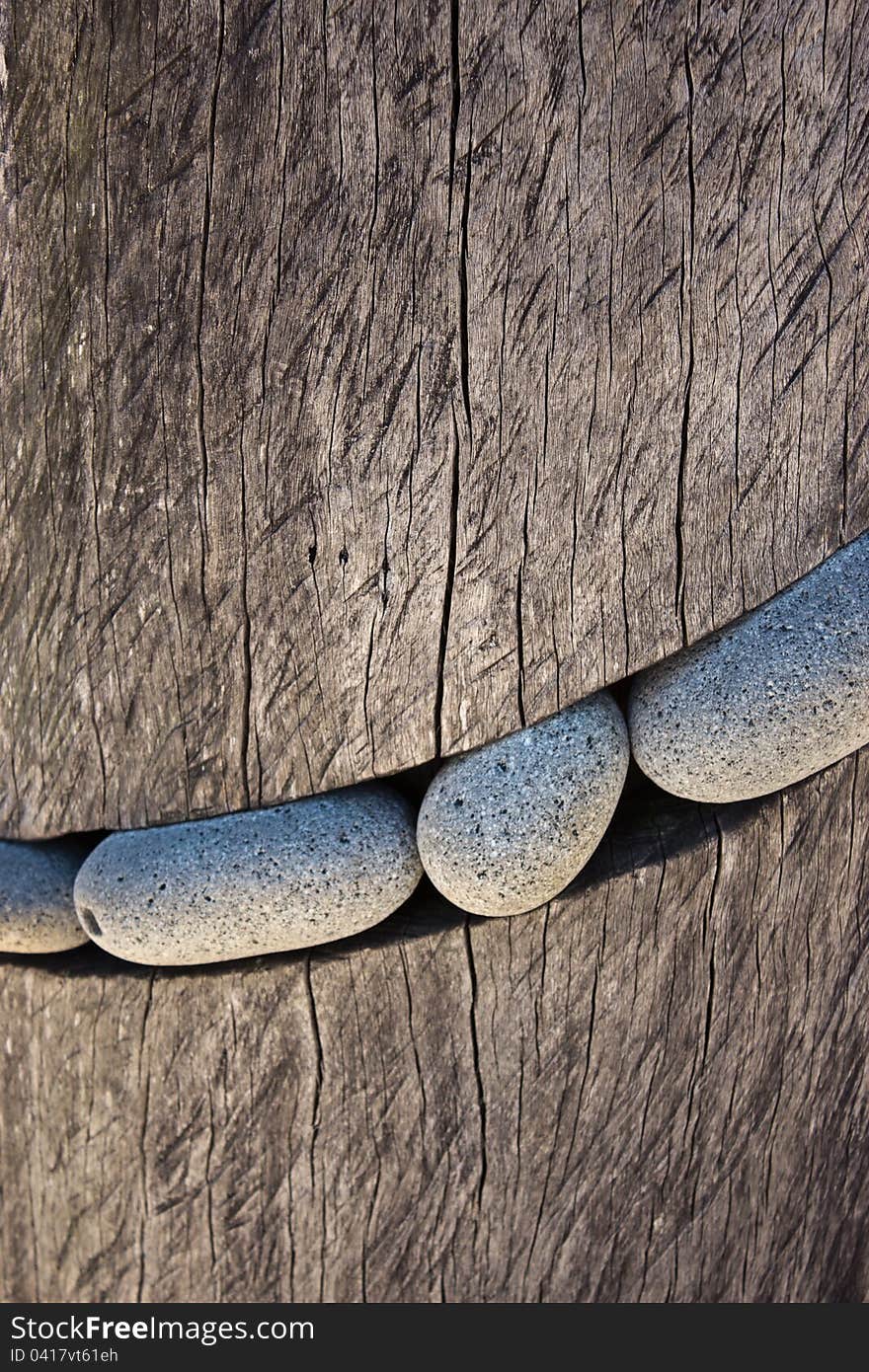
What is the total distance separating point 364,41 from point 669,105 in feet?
1.28

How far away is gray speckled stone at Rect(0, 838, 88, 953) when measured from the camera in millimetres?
1742

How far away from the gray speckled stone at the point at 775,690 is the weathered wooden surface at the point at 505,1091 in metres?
0.10

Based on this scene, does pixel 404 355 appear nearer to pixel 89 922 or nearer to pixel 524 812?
pixel 524 812

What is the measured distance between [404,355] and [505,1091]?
114 cm

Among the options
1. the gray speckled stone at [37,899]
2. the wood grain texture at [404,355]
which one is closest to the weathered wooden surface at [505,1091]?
the gray speckled stone at [37,899]

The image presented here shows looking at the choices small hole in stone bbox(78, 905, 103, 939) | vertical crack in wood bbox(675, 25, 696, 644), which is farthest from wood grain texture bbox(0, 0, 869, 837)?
small hole in stone bbox(78, 905, 103, 939)

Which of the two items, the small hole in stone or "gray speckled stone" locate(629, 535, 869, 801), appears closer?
"gray speckled stone" locate(629, 535, 869, 801)

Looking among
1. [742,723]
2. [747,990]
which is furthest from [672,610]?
[747,990]

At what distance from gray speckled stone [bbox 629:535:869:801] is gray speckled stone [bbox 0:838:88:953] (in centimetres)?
99

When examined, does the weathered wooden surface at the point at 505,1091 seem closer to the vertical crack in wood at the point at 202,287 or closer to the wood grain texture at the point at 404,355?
the wood grain texture at the point at 404,355

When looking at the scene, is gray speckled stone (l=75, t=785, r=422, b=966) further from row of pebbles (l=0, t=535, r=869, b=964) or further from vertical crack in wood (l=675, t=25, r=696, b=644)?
vertical crack in wood (l=675, t=25, r=696, b=644)

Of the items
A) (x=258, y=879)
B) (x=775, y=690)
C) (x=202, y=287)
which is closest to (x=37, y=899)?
(x=258, y=879)

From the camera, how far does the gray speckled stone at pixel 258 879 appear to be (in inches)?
63.6

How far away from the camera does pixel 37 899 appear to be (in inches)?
68.7
